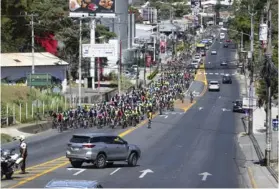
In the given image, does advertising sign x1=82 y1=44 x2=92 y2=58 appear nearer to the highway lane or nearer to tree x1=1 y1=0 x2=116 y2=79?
tree x1=1 y1=0 x2=116 y2=79

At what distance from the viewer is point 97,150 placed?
31.8 meters

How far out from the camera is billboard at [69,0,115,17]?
291 ft

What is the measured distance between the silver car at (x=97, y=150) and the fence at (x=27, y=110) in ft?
71.1

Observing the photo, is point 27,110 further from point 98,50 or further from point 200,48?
point 200,48

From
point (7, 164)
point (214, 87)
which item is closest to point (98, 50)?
point (214, 87)

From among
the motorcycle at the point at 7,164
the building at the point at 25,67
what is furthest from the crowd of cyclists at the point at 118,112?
the motorcycle at the point at 7,164

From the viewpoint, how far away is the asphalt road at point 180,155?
28.7 meters

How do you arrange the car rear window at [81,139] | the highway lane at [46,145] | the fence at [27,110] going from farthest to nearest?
the fence at [27,110] < the highway lane at [46,145] < the car rear window at [81,139]

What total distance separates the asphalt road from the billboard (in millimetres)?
19053

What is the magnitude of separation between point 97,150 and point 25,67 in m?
→ 50.1

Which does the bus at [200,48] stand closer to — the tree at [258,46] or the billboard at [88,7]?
the tree at [258,46]

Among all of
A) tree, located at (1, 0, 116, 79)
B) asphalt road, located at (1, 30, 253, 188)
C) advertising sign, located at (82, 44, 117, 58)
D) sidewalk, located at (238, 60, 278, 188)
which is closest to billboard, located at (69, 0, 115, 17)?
advertising sign, located at (82, 44, 117, 58)

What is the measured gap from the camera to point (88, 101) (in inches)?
2997

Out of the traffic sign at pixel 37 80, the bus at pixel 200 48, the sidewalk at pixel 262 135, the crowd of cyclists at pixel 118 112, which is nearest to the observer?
the sidewalk at pixel 262 135
